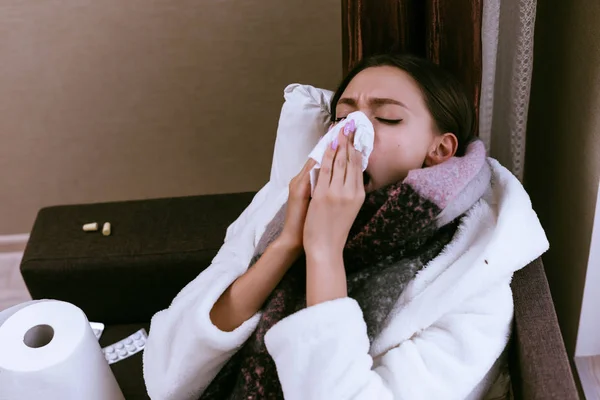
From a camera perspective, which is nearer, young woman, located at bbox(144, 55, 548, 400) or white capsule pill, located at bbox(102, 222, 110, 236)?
young woman, located at bbox(144, 55, 548, 400)

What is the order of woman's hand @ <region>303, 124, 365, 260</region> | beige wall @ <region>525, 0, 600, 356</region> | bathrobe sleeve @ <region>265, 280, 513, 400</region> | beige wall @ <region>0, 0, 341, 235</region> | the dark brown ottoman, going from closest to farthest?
1. bathrobe sleeve @ <region>265, 280, 513, 400</region>
2. woman's hand @ <region>303, 124, 365, 260</region>
3. beige wall @ <region>525, 0, 600, 356</region>
4. the dark brown ottoman
5. beige wall @ <region>0, 0, 341, 235</region>

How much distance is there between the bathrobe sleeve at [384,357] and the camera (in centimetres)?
90

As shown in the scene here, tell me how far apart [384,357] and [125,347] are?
69 cm

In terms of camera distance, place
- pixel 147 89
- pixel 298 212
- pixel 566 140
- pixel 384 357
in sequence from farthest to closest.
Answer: pixel 147 89 → pixel 566 140 → pixel 298 212 → pixel 384 357

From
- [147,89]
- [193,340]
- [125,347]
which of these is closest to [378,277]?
[193,340]

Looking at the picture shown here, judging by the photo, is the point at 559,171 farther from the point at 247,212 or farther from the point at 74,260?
the point at 74,260

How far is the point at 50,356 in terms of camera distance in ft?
3.45

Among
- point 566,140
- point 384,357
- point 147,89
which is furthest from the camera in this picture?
point 147,89

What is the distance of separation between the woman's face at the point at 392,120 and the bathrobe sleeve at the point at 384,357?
25cm

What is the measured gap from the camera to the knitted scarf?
1.00 meters

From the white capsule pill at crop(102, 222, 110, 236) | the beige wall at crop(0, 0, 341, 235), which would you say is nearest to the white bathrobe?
the white capsule pill at crop(102, 222, 110, 236)

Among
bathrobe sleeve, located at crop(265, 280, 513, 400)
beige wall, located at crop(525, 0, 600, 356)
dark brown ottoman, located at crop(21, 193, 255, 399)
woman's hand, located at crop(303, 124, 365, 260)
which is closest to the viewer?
bathrobe sleeve, located at crop(265, 280, 513, 400)

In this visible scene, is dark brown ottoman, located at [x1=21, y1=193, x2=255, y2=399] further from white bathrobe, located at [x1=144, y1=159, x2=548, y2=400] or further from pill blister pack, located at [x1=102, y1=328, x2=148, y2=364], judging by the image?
white bathrobe, located at [x1=144, y1=159, x2=548, y2=400]

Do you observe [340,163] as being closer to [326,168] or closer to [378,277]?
[326,168]
